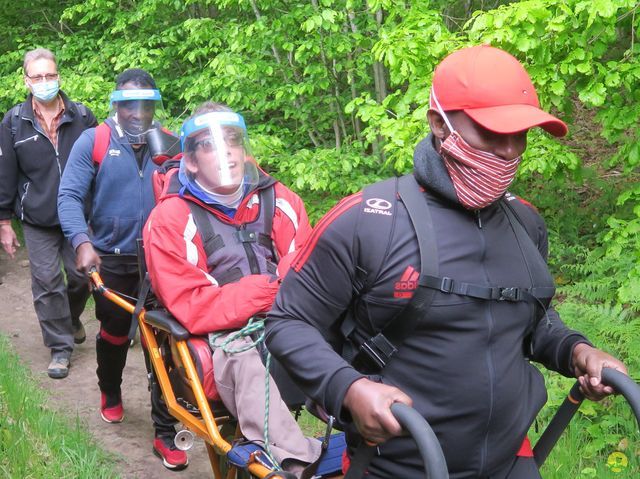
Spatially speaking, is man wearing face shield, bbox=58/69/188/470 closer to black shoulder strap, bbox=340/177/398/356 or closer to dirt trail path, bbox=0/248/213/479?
dirt trail path, bbox=0/248/213/479

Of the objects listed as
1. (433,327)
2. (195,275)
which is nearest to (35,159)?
(195,275)

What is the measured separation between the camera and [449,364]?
217 cm

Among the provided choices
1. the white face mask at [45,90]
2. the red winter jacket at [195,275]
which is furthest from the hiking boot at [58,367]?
the red winter jacket at [195,275]

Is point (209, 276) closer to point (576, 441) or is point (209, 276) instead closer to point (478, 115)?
point (478, 115)

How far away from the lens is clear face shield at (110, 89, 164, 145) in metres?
5.47

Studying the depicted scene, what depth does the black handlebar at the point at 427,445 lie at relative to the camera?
181 centimetres

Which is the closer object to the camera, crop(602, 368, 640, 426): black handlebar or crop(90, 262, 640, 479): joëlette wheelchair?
crop(602, 368, 640, 426): black handlebar

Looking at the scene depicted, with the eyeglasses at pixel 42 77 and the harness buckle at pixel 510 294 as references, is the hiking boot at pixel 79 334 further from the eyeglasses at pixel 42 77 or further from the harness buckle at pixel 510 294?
the harness buckle at pixel 510 294

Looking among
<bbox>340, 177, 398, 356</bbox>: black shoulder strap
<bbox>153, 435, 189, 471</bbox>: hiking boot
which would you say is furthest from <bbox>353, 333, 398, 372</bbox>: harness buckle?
<bbox>153, 435, 189, 471</bbox>: hiking boot

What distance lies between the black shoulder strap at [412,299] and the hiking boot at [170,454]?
325 centimetres

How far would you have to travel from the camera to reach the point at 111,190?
5609 millimetres

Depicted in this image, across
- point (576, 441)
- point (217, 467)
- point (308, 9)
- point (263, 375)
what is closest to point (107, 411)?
point (217, 467)

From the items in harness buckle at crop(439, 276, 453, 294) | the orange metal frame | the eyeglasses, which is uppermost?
harness buckle at crop(439, 276, 453, 294)

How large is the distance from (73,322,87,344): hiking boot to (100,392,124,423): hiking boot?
1790 millimetres
